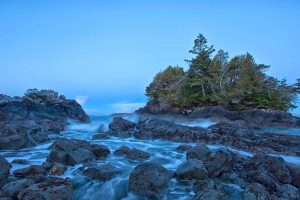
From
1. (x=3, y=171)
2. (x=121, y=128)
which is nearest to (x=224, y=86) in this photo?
(x=121, y=128)

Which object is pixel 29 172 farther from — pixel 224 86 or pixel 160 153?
pixel 224 86

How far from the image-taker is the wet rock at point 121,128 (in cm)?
1873

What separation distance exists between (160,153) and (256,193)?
601cm

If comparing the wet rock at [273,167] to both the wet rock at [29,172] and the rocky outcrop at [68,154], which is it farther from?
the wet rock at [29,172]

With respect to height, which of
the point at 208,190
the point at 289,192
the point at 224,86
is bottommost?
the point at 289,192

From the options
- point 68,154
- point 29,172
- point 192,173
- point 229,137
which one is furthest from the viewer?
point 229,137

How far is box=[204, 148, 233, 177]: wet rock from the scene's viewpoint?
8820mm

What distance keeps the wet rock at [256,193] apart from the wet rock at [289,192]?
0.57 m

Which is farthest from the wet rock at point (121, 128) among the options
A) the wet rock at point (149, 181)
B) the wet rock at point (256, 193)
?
the wet rock at point (256, 193)

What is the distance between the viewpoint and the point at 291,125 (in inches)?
1025

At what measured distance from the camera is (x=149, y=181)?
24.5ft

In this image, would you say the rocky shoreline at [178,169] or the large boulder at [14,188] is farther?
the rocky shoreline at [178,169]

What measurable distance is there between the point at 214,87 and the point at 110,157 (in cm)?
2636

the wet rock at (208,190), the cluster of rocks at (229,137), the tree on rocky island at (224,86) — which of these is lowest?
the wet rock at (208,190)
